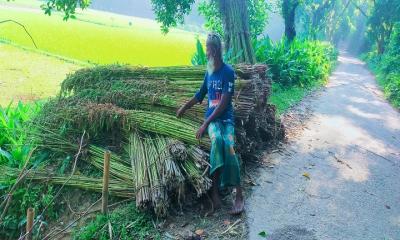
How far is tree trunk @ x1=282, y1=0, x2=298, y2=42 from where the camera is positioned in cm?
1407

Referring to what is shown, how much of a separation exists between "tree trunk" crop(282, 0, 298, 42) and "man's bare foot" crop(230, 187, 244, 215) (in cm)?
1147

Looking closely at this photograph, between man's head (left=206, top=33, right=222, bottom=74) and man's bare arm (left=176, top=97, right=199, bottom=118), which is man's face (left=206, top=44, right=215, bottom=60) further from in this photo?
man's bare arm (left=176, top=97, right=199, bottom=118)

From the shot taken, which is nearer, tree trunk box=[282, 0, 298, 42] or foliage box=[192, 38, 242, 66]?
foliage box=[192, 38, 242, 66]

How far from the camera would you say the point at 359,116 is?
8680 millimetres

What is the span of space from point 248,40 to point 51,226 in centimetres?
704

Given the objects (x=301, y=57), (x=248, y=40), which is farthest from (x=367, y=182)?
(x=301, y=57)

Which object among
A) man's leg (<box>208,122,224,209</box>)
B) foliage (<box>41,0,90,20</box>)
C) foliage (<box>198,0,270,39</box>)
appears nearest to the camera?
man's leg (<box>208,122,224,209</box>)

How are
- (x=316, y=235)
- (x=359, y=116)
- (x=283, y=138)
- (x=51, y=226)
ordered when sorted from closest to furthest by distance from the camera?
(x=316, y=235) → (x=51, y=226) → (x=283, y=138) → (x=359, y=116)

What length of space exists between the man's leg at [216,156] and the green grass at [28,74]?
6187mm

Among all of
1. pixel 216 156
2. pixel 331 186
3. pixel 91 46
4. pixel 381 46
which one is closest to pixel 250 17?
pixel 91 46

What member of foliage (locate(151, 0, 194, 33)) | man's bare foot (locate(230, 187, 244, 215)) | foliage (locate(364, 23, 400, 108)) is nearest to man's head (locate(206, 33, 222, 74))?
man's bare foot (locate(230, 187, 244, 215))

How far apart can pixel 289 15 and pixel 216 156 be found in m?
12.0

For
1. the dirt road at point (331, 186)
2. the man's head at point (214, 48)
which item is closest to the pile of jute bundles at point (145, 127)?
the dirt road at point (331, 186)

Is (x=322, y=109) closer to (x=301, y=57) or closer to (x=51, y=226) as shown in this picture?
(x=301, y=57)
